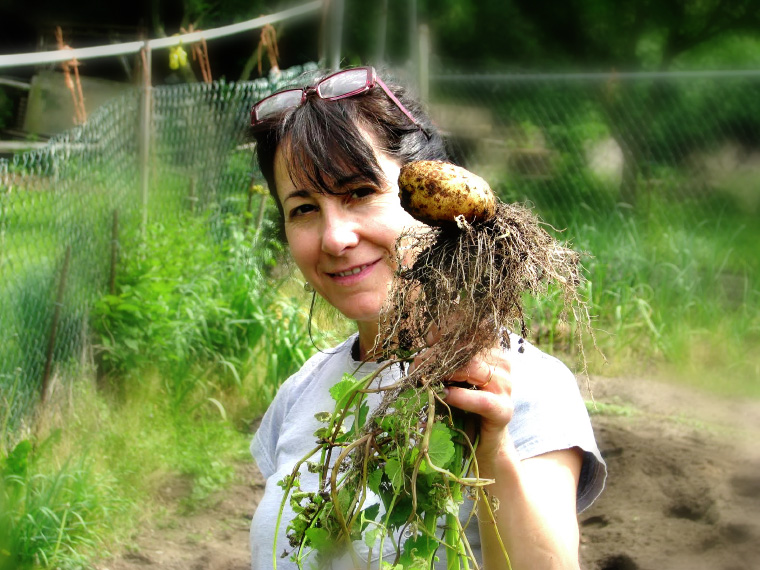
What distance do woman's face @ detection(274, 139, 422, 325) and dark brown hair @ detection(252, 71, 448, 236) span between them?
29mm

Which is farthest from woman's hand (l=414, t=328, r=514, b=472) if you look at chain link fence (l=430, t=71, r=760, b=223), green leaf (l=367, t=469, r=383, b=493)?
chain link fence (l=430, t=71, r=760, b=223)

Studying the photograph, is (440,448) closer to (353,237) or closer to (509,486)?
(509,486)

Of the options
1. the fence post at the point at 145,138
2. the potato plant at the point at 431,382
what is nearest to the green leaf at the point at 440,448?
the potato plant at the point at 431,382

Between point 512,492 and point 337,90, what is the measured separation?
1.00m

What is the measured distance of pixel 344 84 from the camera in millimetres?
1948

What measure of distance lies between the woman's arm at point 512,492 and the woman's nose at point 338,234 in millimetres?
438

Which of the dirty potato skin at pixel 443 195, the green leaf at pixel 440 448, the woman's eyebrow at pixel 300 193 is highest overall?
the dirty potato skin at pixel 443 195

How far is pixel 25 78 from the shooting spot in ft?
40.4

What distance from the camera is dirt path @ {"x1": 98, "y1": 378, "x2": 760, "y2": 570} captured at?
3361 mm

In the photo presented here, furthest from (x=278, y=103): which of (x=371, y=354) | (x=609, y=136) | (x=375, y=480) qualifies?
(x=609, y=136)

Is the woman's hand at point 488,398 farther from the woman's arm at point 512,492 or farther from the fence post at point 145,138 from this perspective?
the fence post at point 145,138

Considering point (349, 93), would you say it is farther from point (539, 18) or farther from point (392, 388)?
point (539, 18)

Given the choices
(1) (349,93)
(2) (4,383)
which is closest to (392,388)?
(1) (349,93)

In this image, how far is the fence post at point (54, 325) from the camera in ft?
12.9
